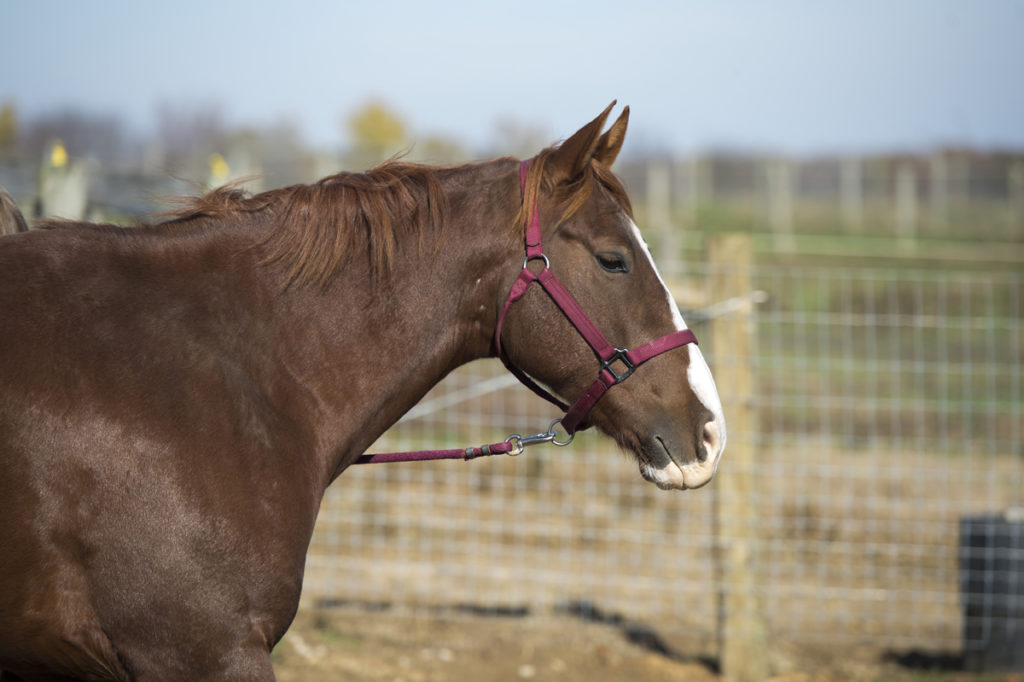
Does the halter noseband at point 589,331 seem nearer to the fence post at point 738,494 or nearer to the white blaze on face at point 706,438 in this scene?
the white blaze on face at point 706,438

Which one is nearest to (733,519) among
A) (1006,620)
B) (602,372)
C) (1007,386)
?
(1006,620)

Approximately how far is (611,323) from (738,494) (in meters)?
2.66

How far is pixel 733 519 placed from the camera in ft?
15.9

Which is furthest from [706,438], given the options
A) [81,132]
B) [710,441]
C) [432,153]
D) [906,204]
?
[906,204]

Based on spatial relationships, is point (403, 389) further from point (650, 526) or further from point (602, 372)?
point (650, 526)

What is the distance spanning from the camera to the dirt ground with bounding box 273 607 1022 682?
4.73m

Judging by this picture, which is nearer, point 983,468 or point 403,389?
point 403,389

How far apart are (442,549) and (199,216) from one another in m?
4.10

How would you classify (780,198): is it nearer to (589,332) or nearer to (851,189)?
(851,189)

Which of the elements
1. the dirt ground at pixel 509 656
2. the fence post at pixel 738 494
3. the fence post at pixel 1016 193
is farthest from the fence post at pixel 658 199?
the dirt ground at pixel 509 656

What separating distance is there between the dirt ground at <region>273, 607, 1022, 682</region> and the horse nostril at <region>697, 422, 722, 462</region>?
267 cm

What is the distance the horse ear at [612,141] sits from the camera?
265cm

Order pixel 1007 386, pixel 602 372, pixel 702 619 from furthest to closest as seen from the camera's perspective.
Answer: pixel 1007 386, pixel 702 619, pixel 602 372

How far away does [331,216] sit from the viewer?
8.30 ft
